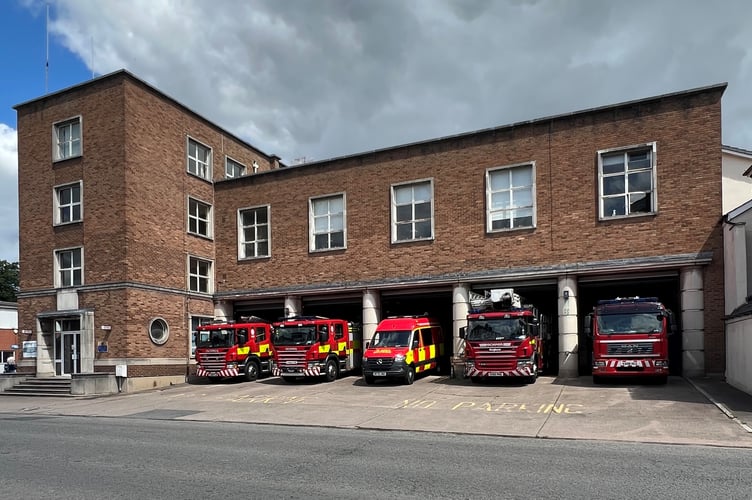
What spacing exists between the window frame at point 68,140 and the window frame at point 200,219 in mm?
5069

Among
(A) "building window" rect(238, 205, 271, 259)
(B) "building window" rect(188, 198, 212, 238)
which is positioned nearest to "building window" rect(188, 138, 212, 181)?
(B) "building window" rect(188, 198, 212, 238)

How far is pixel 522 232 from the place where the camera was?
21.8 m

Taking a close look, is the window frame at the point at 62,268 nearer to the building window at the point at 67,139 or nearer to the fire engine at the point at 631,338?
the building window at the point at 67,139

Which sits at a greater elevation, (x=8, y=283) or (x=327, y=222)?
(x=327, y=222)

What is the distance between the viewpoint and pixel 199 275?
27562 mm

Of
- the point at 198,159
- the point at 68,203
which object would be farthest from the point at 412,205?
the point at 68,203

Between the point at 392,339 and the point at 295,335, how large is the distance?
3.70 metres

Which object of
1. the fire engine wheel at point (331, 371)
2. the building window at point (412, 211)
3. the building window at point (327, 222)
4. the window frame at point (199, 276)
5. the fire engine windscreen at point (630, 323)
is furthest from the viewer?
the window frame at point (199, 276)

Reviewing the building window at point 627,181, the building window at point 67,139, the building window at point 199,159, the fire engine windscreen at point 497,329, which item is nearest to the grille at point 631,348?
the fire engine windscreen at point 497,329

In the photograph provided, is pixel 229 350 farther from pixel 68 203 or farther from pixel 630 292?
pixel 630 292

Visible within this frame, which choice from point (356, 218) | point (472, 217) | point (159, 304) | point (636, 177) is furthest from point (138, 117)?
point (636, 177)

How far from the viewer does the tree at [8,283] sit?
6681cm

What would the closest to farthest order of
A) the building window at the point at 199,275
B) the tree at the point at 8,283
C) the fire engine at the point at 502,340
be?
the fire engine at the point at 502,340 → the building window at the point at 199,275 → the tree at the point at 8,283

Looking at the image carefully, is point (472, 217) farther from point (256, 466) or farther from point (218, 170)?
point (256, 466)
